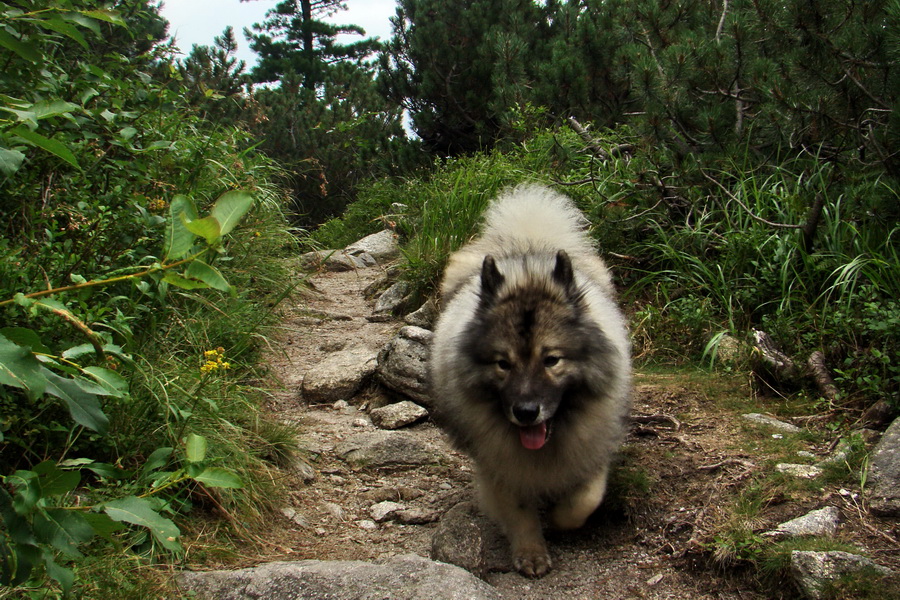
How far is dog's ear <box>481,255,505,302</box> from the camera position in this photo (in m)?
3.13

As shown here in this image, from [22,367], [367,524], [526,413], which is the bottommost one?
[367,524]

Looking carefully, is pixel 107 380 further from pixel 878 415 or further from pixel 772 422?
pixel 878 415

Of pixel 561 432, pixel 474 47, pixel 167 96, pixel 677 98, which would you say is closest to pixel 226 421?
pixel 561 432

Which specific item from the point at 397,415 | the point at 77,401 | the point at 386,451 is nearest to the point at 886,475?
the point at 386,451

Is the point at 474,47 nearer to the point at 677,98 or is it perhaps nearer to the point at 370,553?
the point at 677,98

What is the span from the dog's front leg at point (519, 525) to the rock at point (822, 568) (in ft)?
3.37

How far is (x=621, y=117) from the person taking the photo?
8.14 metres

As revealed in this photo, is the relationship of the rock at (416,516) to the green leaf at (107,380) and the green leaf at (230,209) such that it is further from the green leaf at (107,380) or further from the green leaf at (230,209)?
the green leaf at (230,209)

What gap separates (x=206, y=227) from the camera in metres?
1.44

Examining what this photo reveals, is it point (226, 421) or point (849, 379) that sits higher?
point (849, 379)

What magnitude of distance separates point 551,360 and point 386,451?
5.22 feet

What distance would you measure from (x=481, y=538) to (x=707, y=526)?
983 millimetres

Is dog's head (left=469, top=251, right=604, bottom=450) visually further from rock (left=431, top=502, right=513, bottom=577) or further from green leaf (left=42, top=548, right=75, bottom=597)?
green leaf (left=42, top=548, right=75, bottom=597)

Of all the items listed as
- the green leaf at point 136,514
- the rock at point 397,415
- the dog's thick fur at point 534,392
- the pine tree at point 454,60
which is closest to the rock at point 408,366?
the rock at point 397,415
